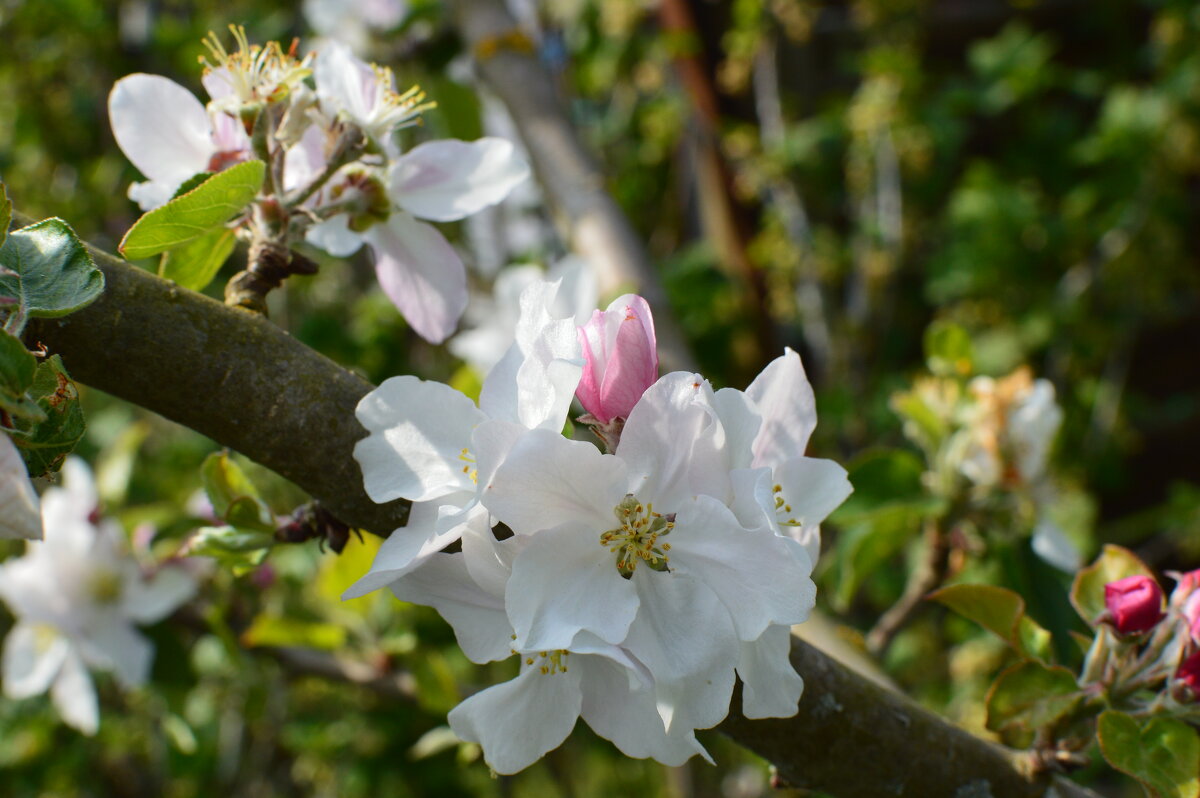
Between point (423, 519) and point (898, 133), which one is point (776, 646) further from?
point (898, 133)

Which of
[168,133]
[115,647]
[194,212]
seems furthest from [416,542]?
[115,647]

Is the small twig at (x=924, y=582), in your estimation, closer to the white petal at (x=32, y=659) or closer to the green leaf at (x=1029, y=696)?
the green leaf at (x=1029, y=696)

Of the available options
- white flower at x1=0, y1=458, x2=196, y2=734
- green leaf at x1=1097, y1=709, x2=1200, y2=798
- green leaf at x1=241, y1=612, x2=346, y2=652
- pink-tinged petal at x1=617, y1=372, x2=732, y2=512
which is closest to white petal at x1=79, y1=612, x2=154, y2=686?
white flower at x1=0, y1=458, x2=196, y2=734

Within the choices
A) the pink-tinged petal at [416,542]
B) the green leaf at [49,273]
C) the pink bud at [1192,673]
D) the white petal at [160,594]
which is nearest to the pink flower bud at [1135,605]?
the pink bud at [1192,673]

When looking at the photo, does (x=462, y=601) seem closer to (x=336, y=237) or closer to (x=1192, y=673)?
(x=336, y=237)

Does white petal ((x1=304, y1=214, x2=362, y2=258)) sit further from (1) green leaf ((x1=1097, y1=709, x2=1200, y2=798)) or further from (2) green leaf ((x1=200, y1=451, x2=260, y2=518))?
(1) green leaf ((x1=1097, y1=709, x2=1200, y2=798))

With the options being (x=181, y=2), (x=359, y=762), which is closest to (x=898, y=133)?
(x=359, y=762)
